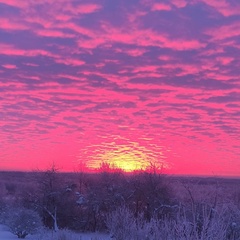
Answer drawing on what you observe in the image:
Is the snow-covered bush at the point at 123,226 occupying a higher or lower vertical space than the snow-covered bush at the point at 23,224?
higher

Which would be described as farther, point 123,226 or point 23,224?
point 23,224

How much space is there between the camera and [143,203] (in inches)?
2112

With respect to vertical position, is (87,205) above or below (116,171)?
below

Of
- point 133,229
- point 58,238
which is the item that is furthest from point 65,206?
point 133,229

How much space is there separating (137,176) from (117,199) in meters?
4.35

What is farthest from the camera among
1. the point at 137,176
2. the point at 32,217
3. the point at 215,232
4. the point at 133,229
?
the point at 137,176

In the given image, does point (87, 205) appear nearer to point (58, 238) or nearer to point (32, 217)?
point (32, 217)

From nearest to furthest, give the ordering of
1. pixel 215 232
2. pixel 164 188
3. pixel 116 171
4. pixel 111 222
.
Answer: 1. pixel 215 232
2. pixel 111 222
3. pixel 164 188
4. pixel 116 171

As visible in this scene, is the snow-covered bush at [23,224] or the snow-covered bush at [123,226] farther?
the snow-covered bush at [23,224]

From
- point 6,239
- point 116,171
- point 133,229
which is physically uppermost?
point 116,171

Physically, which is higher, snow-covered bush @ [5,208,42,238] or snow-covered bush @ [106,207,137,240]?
snow-covered bush @ [106,207,137,240]

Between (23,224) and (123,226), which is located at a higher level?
(123,226)

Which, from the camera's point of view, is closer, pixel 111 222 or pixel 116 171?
pixel 111 222

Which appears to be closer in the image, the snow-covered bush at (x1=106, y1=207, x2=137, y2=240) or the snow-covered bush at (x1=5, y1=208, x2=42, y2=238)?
the snow-covered bush at (x1=106, y1=207, x2=137, y2=240)
